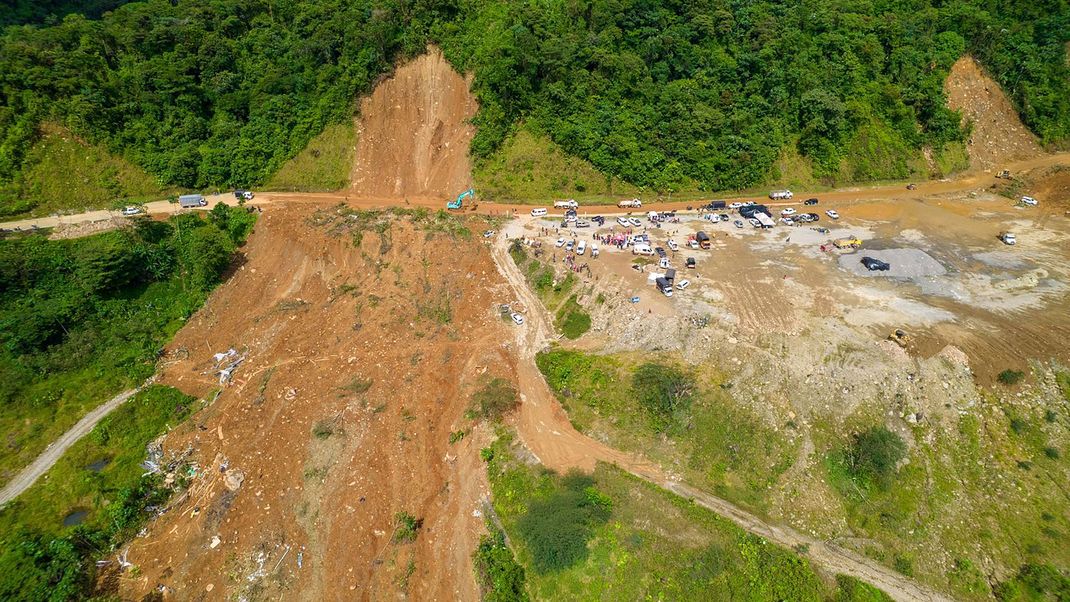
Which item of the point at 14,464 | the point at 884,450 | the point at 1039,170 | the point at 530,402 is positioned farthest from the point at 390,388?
the point at 1039,170

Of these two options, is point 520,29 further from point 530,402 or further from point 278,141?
point 530,402

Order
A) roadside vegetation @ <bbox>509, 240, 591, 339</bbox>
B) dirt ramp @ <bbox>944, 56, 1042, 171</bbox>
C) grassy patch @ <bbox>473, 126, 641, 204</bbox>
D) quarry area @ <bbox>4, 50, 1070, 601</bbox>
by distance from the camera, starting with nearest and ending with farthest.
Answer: quarry area @ <bbox>4, 50, 1070, 601</bbox> < roadside vegetation @ <bbox>509, 240, 591, 339</bbox> < grassy patch @ <bbox>473, 126, 641, 204</bbox> < dirt ramp @ <bbox>944, 56, 1042, 171</bbox>

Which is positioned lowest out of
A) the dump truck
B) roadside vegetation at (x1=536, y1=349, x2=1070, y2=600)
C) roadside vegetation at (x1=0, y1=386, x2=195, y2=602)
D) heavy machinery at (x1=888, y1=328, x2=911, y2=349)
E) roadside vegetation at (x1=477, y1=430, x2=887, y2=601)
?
roadside vegetation at (x1=0, y1=386, x2=195, y2=602)

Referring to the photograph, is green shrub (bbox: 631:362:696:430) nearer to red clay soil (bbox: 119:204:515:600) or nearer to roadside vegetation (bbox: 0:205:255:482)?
red clay soil (bbox: 119:204:515:600)

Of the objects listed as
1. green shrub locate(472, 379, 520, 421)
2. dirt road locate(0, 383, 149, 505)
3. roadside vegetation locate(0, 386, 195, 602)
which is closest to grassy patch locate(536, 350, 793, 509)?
green shrub locate(472, 379, 520, 421)

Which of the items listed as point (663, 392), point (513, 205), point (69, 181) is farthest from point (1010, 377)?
point (69, 181)

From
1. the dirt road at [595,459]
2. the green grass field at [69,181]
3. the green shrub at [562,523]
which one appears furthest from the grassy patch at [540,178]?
the green grass field at [69,181]
